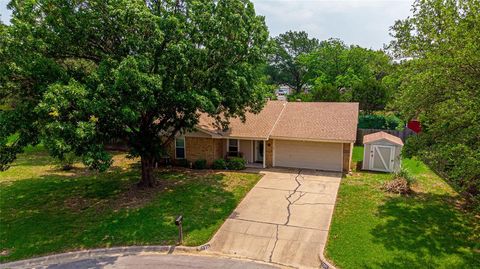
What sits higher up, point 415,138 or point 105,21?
point 105,21

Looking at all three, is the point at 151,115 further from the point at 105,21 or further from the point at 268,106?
the point at 268,106

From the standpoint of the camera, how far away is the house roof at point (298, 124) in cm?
1823

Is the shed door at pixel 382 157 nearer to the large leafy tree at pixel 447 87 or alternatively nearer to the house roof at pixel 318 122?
the house roof at pixel 318 122

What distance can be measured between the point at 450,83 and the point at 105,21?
1184cm

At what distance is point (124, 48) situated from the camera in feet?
38.0

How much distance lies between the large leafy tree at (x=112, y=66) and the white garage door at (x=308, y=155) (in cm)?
650

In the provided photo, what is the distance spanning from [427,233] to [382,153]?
7.78 metres

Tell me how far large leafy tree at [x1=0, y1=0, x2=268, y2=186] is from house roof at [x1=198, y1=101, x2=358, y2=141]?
482 centimetres

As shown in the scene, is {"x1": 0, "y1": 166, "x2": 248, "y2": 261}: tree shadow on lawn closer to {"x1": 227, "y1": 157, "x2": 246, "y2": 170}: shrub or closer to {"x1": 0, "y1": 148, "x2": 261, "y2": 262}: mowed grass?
{"x1": 0, "y1": 148, "x2": 261, "y2": 262}: mowed grass

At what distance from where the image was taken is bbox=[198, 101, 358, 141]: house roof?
718 inches

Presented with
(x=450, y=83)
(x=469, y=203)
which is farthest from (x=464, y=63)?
(x=469, y=203)

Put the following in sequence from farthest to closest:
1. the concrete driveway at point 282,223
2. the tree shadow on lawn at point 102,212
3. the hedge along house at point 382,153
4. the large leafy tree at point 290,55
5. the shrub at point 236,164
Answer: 1. the large leafy tree at point 290,55
2. the shrub at point 236,164
3. the hedge along house at point 382,153
4. the tree shadow on lawn at point 102,212
5. the concrete driveway at point 282,223

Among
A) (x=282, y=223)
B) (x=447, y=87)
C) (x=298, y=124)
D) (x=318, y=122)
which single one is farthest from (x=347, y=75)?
(x=282, y=223)

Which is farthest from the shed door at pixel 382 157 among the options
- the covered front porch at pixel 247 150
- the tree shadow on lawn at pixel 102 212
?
the tree shadow on lawn at pixel 102 212
